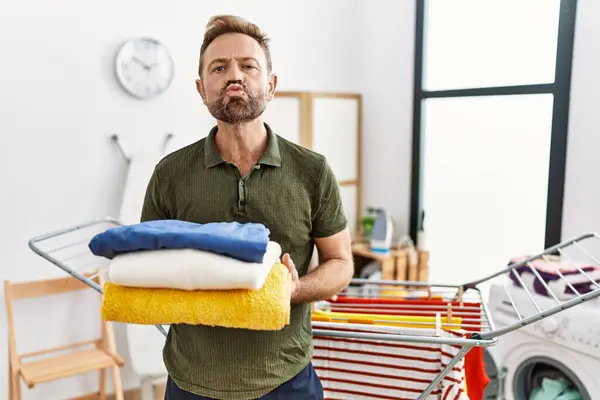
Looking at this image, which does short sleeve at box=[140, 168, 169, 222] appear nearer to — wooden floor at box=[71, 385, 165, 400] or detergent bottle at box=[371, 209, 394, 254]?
wooden floor at box=[71, 385, 165, 400]

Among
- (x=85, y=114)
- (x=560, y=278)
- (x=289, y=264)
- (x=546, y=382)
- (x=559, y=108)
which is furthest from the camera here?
(x=85, y=114)

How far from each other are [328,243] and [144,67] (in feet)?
5.97

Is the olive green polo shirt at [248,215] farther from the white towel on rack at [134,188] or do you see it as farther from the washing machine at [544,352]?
the white towel on rack at [134,188]

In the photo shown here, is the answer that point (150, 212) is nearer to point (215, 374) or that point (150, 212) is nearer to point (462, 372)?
point (215, 374)

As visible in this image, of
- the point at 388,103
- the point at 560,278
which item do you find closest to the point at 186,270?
the point at 560,278

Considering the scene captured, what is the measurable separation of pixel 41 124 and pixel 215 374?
5.90 ft

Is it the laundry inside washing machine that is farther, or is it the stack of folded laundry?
the laundry inside washing machine

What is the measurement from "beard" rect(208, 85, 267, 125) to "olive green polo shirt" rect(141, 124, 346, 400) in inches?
3.5

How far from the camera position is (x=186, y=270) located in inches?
35.8

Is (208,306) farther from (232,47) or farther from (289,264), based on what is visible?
(232,47)

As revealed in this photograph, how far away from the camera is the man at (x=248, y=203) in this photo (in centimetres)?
109

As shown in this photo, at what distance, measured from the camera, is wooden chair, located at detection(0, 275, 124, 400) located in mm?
2291

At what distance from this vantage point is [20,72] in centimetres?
238

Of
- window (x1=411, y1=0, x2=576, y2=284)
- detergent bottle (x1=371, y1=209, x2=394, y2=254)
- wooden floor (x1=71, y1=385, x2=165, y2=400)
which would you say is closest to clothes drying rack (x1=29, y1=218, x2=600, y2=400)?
window (x1=411, y1=0, x2=576, y2=284)
